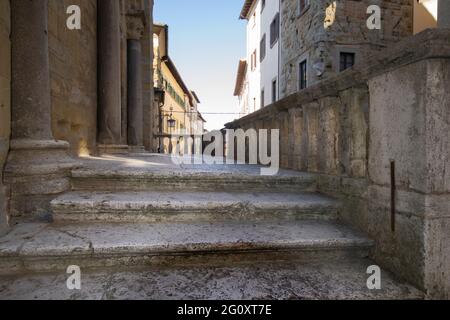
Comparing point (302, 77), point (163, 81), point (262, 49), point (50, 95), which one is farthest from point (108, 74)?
point (262, 49)

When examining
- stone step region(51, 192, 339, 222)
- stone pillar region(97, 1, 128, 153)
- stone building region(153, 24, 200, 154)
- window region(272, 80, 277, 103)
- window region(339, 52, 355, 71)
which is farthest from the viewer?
window region(272, 80, 277, 103)

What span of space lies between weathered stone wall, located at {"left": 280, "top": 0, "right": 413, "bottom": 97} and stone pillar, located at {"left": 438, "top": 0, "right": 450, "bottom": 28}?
17.4 ft

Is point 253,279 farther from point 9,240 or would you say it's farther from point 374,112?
point 9,240

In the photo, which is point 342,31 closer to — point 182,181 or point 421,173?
point 182,181

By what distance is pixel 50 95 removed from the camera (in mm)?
2984

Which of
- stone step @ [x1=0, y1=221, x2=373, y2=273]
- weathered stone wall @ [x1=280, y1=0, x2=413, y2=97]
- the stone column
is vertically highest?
weathered stone wall @ [x1=280, y1=0, x2=413, y2=97]

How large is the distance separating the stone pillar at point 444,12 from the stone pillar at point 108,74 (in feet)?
19.6

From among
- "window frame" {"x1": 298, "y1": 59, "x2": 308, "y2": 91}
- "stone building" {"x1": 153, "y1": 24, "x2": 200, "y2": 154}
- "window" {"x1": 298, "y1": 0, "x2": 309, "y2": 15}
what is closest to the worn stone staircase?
"stone building" {"x1": 153, "y1": 24, "x2": 200, "y2": 154}

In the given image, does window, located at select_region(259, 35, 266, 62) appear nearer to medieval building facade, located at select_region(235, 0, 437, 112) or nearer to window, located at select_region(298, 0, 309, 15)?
medieval building facade, located at select_region(235, 0, 437, 112)

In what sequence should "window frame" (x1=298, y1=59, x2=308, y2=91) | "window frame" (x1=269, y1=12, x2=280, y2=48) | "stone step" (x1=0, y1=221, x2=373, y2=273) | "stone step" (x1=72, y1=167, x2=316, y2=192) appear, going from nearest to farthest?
1. "stone step" (x1=0, y1=221, x2=373, y2=273)
2. "stone step" (x1=72, y1=167, x2=316, y2=192)
3. "window frame" (x1=298, y1=59, x2=308, y2=91)
4. "window frame" (x1=269, y1=12, x2=280, y2=48)

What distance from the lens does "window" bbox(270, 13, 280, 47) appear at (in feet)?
52.1

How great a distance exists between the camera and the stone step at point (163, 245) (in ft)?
5.15

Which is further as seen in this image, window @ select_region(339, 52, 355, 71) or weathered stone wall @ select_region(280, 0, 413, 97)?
Answer: window @ select_region(339, 52, 355, 71)

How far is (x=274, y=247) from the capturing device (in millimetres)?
1712
